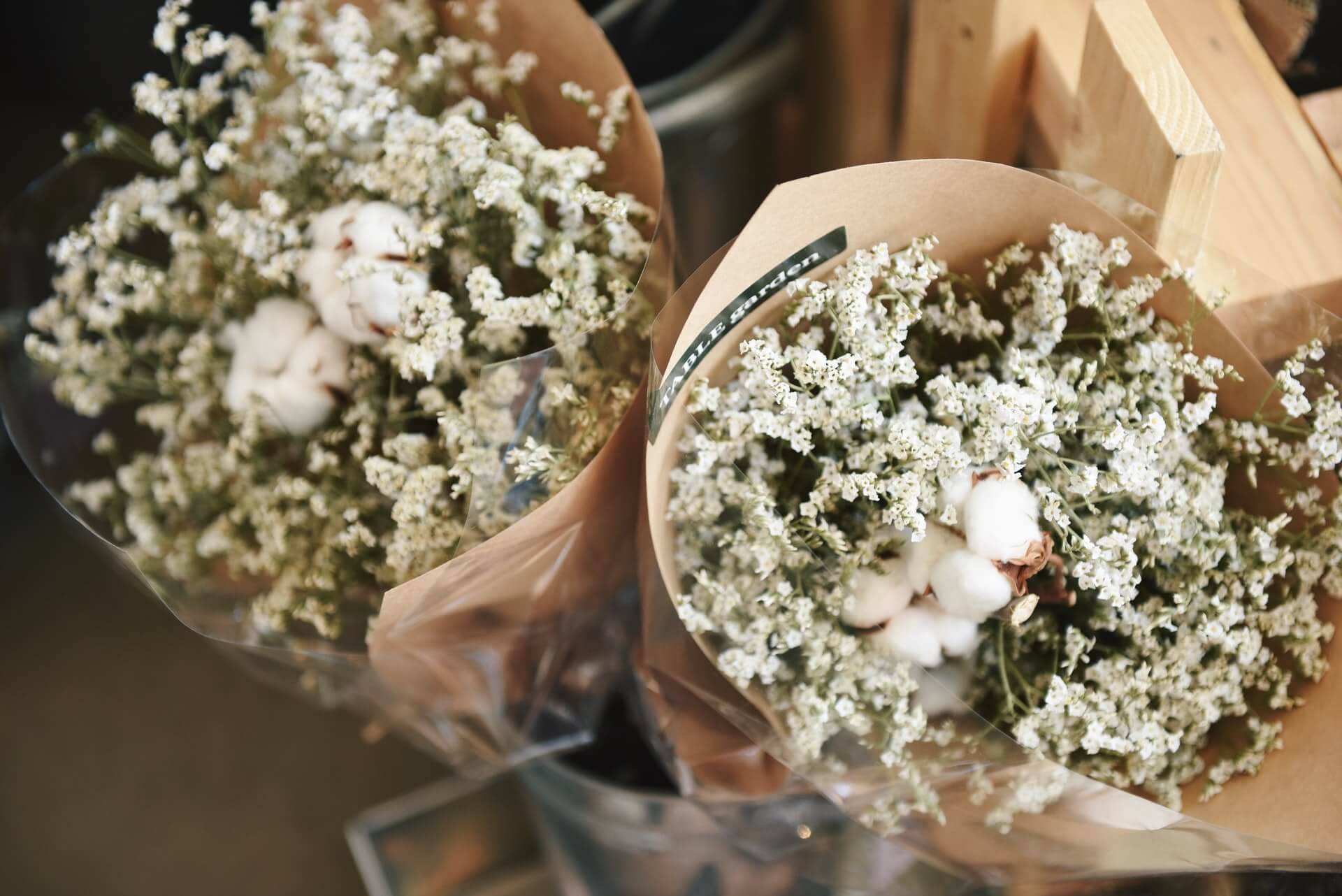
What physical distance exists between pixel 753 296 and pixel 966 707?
286 mm

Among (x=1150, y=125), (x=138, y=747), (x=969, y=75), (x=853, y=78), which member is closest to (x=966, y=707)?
(x=1150, y=125)

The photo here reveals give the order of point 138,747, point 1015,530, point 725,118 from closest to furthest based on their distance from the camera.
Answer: point 1015,530 → point 725,118 → point 138,747

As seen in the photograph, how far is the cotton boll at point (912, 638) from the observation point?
68 cm

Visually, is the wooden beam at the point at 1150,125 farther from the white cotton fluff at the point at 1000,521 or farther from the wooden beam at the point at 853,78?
the wooden beam at the point at 853,78

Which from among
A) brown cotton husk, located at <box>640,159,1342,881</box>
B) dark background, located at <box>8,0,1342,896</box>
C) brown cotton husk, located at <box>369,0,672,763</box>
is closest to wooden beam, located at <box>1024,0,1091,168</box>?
brown cotton husk, located at <box>640,159,1342,881</box>

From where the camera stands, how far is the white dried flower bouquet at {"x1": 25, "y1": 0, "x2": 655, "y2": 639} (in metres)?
0.75

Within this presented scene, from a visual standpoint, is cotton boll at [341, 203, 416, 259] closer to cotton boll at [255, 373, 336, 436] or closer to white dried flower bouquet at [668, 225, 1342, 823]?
cotton boll at [255, 373, 336, 436]

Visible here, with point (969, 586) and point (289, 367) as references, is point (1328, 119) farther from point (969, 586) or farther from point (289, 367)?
point (289, 367)

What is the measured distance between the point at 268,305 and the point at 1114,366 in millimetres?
630

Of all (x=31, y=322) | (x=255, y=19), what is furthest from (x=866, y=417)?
(x=31, y=322)

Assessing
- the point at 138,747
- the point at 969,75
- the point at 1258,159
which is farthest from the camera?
the point at 138,747

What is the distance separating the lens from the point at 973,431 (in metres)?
0.66

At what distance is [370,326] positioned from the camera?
794mm

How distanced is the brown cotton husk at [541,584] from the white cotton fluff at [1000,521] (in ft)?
0.79
